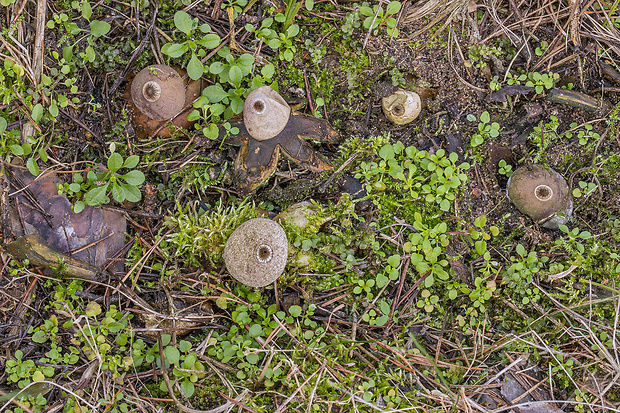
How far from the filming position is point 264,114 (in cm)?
305

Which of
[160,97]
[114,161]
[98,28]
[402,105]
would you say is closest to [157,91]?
[160,97]

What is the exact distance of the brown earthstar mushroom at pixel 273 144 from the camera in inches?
127

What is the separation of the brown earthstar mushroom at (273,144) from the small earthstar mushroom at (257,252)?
0.51 metres

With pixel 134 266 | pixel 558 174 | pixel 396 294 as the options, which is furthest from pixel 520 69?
pixel 134 266

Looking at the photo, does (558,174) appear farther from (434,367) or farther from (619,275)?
(434,367)

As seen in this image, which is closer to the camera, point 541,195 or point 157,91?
point 157,91

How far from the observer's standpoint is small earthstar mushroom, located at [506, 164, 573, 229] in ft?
11.6

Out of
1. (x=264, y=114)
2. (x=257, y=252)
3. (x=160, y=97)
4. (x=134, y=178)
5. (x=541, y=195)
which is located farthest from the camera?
(x=541, y=195)

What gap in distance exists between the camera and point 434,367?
127 inches

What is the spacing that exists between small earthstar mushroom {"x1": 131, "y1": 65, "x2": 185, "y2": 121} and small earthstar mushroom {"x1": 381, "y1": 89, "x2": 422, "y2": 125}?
1.85 m

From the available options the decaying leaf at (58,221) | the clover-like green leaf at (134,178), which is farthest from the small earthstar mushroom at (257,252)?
the decaying leaf at (58,221)

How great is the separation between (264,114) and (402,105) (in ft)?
4.35

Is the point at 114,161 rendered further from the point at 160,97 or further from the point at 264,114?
the point at 264,114

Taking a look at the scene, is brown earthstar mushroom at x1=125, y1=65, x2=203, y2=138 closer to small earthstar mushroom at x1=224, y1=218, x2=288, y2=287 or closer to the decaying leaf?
the decaying leaf
